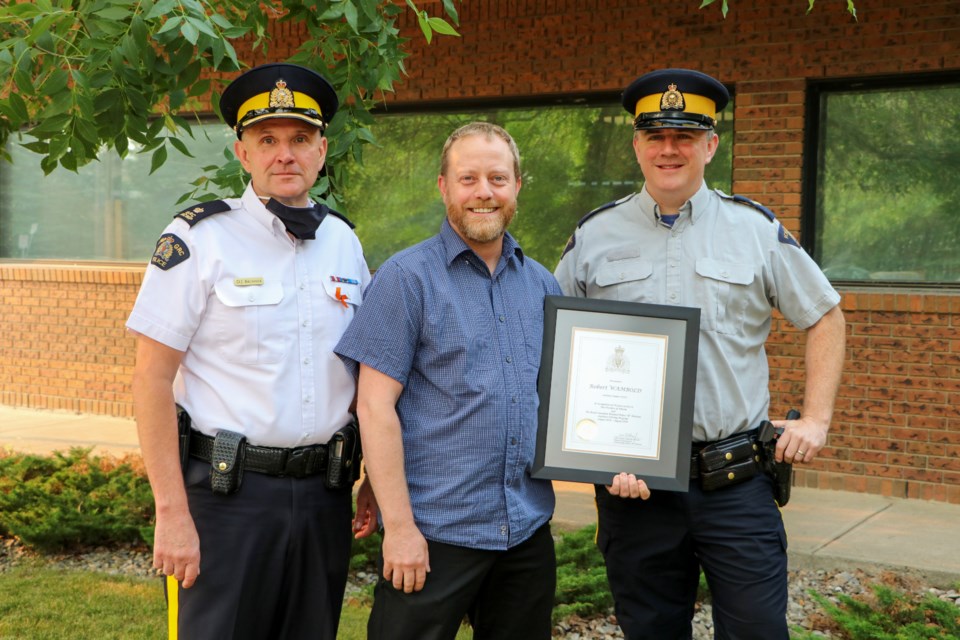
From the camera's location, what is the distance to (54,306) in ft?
32.7

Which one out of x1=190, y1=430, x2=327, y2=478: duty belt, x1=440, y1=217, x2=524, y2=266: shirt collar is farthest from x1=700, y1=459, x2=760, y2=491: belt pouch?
x1=190, y1=430, x2=327, y2=478: duty belt

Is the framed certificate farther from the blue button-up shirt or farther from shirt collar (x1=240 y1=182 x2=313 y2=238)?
shirt collar (x1=240 y1=182 x2=313 y2=238)

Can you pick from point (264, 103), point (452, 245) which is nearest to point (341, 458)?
point (452, 245)

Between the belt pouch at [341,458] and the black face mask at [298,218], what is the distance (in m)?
0.55

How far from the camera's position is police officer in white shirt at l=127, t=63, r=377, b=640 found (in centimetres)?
266

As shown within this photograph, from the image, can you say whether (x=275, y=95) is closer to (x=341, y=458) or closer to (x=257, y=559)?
(x=341, y=458)

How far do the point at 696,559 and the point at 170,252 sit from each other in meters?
1.78

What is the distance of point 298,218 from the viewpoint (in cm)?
284

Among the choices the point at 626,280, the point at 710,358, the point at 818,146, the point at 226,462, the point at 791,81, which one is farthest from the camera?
the point at 818,146

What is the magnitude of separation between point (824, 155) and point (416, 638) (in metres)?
5.57

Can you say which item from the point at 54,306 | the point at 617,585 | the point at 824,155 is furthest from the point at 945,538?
the point at 54,306

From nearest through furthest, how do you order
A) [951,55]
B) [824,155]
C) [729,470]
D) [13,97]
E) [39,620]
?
Result: [729,470] → [13,97] → [39,620] → [951,55] → [824,155]

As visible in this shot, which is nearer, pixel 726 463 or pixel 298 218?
pixel 298 218

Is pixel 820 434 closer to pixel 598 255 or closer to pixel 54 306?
pixel 598 255
